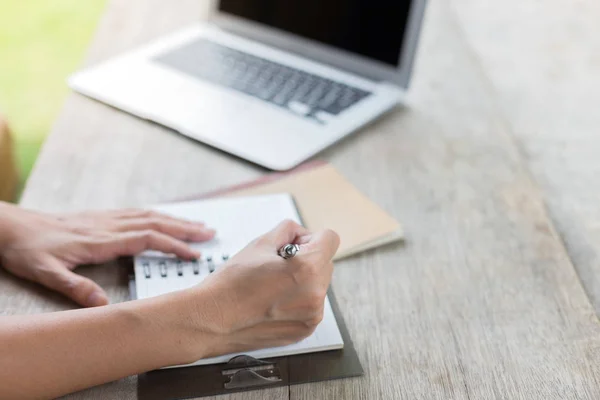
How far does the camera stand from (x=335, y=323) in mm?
837

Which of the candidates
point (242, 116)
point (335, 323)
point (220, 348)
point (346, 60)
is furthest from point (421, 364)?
point (346, 60)

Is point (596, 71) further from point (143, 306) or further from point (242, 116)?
point (143, 306)

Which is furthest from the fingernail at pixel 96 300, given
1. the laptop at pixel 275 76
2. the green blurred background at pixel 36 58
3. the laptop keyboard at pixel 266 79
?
the green blurred background at pixel 36 58

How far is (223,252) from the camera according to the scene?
94cm

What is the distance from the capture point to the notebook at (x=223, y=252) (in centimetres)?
81

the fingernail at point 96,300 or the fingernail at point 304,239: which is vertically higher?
the fingernail at point 304,239

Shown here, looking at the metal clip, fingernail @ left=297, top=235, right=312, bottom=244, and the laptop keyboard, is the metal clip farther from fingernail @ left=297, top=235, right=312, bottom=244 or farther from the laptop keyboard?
the laptop keyboard

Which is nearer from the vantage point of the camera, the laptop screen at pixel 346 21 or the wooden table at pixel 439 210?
the wooden table at pixel 439 210

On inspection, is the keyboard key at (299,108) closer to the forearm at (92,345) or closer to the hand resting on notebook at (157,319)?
the hand resting on notebook at (157,319)

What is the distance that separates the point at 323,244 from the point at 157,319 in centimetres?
20

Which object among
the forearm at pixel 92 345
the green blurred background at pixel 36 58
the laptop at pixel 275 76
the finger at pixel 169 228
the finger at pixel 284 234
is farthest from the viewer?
the green blurred background at pixel 36 58

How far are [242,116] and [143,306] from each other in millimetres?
527

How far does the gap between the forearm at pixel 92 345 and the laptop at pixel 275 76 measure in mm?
413

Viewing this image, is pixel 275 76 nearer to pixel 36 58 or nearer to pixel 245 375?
pixel 245 375
